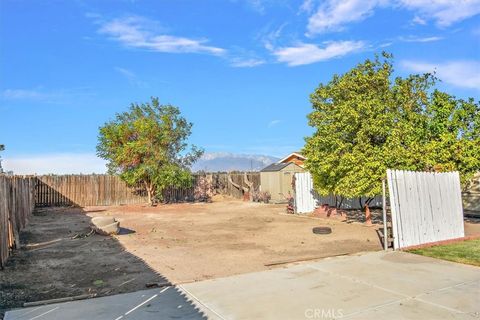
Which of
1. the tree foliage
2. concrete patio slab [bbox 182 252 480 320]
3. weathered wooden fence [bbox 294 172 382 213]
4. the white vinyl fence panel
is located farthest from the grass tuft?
weathered wooden fence [bbox 294 172 382 213]

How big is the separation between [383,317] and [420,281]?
6.56ft

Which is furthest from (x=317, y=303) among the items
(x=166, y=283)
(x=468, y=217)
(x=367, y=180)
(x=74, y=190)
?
(x=74, y=190)

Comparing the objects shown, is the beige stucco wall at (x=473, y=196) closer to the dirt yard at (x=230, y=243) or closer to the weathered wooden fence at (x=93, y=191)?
the dirt yard at (x=230, y=243)

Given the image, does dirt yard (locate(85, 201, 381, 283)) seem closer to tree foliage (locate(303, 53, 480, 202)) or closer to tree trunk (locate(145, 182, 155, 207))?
tree foliage (locate(303, 53, 480, 202))

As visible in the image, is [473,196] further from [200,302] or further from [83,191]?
[83,191]

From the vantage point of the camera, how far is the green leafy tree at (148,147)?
78.2 ft

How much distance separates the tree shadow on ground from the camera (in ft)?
20.9

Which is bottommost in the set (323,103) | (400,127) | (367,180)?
(367,180)

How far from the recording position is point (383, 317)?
4.86 m

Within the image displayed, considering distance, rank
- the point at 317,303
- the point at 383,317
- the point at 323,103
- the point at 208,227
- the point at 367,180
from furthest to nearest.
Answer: the point at 323,103 < the point at 208,227 < the point at 367,180 < the point at 317,303 < the point at 383,317

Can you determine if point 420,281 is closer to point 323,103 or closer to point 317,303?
point 317,303

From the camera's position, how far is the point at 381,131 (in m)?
13.2

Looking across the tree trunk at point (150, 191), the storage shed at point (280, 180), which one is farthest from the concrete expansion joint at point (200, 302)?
the storage shed at point (280, 180)

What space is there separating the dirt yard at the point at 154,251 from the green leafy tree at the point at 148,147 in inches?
319
